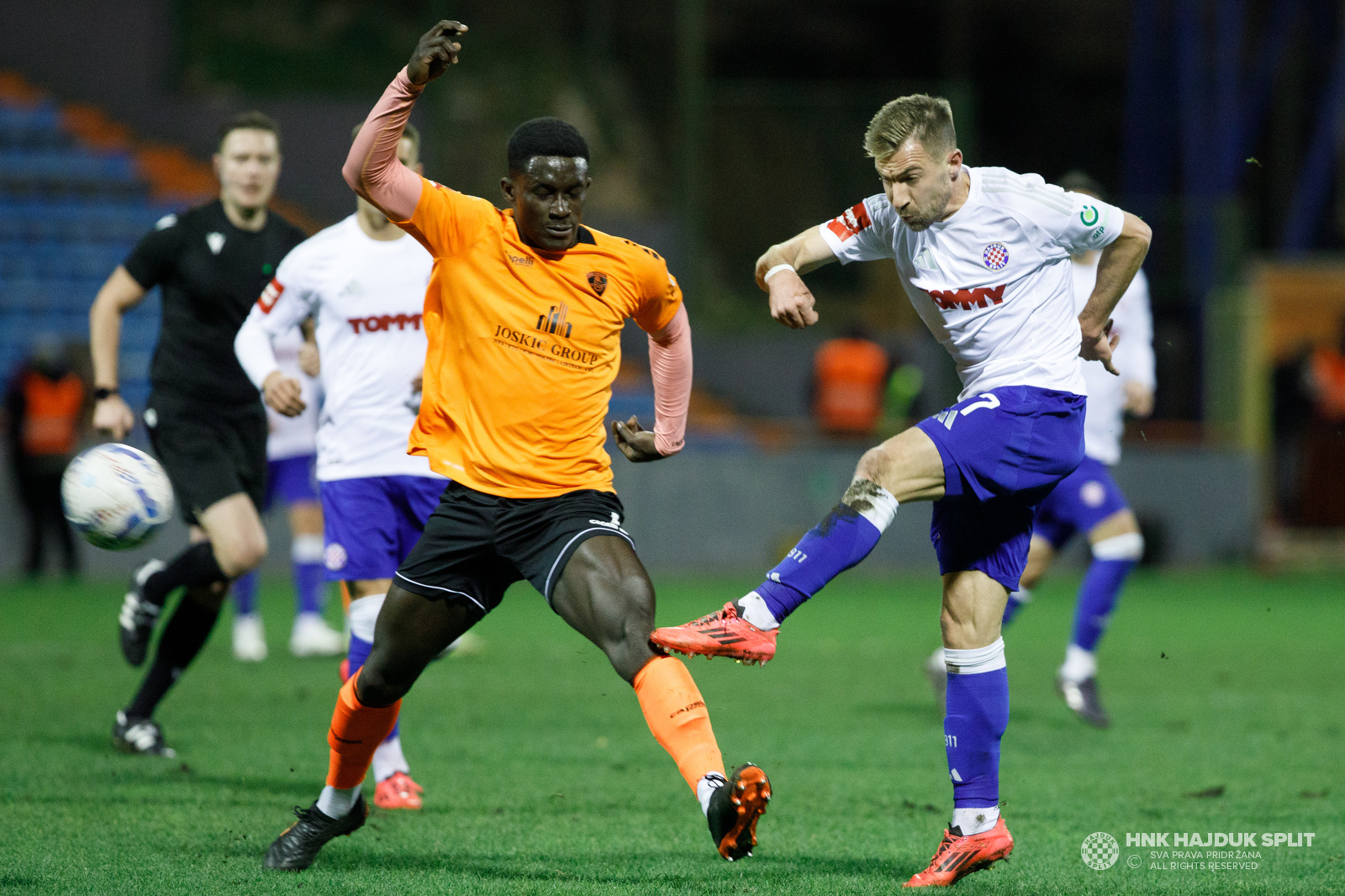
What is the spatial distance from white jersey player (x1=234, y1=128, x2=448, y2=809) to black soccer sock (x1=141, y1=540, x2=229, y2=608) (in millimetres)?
708

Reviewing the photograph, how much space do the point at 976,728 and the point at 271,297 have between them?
3238mm

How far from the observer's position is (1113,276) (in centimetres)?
472

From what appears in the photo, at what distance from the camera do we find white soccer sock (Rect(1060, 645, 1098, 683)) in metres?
7.76

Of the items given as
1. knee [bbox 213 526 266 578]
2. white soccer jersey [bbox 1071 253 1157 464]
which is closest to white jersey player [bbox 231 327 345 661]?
knee [bbox 213 526 266 578]

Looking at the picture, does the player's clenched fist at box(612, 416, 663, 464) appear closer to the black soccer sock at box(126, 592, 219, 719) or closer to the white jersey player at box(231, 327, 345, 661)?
the black soccer sock at box(126, 592, 219, 719)

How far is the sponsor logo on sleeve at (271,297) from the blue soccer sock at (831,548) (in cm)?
278

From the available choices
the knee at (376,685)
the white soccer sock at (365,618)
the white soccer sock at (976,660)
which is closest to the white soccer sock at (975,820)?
the white soccer sock at (976,660)

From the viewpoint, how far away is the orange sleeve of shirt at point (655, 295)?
464cm

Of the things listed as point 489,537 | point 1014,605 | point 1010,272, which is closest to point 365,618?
point 489,537

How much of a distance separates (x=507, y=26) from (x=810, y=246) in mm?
18837

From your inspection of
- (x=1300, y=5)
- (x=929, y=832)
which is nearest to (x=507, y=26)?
(x=1300, y=5)

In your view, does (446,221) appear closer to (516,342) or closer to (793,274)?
(516,342)

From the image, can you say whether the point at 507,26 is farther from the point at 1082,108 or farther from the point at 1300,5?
the point at 1300,5

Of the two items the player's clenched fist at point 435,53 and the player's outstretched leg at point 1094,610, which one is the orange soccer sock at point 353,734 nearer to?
the player's clenched fist at point 435,53
